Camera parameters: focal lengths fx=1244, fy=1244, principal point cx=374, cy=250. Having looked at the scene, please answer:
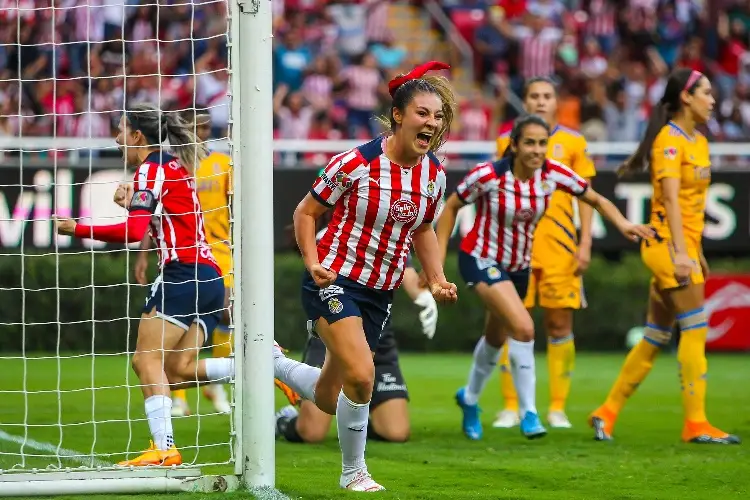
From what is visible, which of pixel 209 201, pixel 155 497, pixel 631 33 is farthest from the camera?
pixel 631 33

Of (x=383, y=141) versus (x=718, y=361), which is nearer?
(x=383, y=141)

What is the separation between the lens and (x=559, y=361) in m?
8.75

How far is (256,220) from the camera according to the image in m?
5.28

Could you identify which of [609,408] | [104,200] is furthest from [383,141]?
[104,200]

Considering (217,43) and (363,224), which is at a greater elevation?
(217,43)

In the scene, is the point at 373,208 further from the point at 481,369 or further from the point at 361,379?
the point at 481,369

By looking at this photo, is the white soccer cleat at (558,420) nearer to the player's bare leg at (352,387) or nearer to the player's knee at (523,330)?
the player's knee at (523,330)

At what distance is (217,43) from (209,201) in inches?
310

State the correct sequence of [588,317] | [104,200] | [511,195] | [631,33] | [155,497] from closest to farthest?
[155,497] < [511,195] < [104,200] < [588,317] < [631,33]

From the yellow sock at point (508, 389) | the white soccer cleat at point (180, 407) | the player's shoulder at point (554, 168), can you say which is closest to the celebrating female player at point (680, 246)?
the player's shoulder at point (554, 168)

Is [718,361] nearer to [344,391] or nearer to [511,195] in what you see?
[511,195]

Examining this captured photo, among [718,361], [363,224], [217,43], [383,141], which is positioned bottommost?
[718,361]

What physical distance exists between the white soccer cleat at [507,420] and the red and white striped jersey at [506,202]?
1.32m

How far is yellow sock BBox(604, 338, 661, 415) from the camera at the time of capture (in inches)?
315
